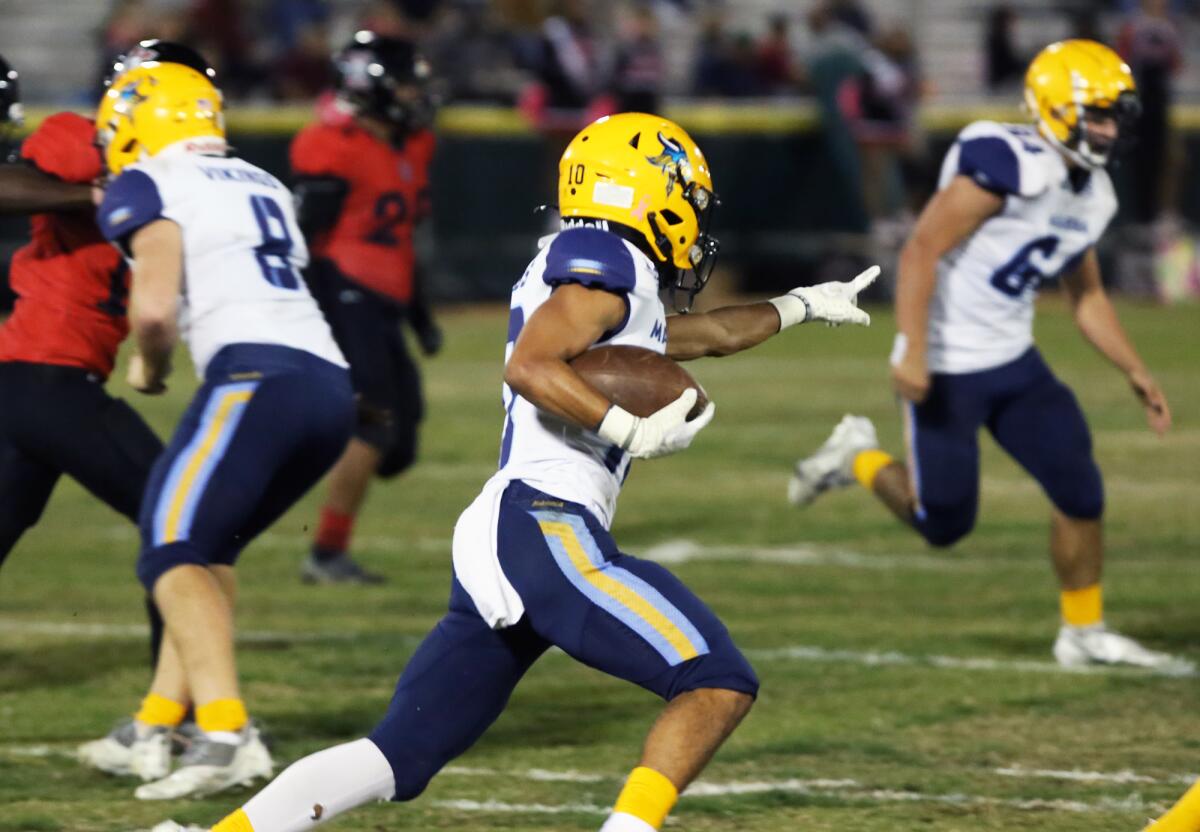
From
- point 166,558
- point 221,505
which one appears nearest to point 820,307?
point 221,505

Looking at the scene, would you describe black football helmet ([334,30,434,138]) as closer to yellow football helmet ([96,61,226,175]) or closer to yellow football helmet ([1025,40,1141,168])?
yellow football helmet ([1025,40,1141,168])

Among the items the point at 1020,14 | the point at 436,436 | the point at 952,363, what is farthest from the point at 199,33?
the point at 952,363

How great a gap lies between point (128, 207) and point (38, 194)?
49cm

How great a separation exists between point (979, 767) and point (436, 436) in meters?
6.80

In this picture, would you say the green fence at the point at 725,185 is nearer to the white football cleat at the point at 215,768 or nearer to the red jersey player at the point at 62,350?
the red jersey player at the point at 62,350

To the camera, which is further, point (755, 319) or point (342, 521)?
point (342, 521)

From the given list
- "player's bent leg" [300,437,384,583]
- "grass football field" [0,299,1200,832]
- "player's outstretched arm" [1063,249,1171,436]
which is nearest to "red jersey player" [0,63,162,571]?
"grass football field" [0,299,1200,832]

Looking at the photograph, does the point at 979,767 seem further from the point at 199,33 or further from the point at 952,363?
the point at 199,33

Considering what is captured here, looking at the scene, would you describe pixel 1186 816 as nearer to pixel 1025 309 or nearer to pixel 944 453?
pixel 944 453

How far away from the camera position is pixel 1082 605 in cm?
Result: 666

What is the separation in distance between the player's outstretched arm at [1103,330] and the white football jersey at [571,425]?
2.98 meters

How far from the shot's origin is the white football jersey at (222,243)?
5.11 metres

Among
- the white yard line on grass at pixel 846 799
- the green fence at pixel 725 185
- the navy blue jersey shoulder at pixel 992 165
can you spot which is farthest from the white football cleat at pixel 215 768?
the green fence at pixel 725 185

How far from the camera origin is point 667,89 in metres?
21.0
